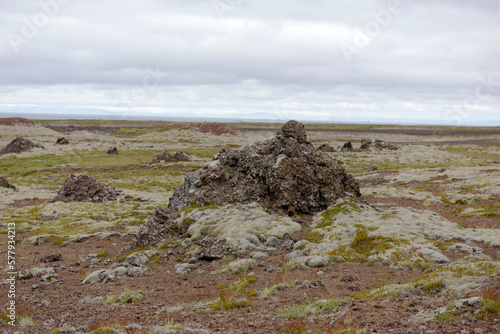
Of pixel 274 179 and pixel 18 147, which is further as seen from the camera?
pixel 18 147

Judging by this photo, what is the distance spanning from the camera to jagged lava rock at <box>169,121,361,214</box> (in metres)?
25.4

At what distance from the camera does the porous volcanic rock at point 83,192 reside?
130ft

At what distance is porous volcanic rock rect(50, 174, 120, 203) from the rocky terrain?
0.17m

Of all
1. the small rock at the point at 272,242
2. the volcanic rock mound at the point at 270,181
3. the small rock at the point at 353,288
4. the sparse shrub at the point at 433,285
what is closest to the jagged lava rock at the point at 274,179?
the volcanic rock mound at the point at 270,181

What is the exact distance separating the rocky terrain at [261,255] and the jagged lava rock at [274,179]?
10cm

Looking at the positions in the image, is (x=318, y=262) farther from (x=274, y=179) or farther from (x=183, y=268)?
(x=274, y=179)

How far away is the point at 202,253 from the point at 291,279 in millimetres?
6136

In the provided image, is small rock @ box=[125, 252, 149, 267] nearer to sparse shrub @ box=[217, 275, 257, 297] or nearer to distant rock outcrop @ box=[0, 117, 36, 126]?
sparse shrub @ box=[217, 275, 257, 297]

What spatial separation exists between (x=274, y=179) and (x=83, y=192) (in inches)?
994

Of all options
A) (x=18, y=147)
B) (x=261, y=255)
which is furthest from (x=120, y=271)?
(x=18, y=147)

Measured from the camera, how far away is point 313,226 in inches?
901

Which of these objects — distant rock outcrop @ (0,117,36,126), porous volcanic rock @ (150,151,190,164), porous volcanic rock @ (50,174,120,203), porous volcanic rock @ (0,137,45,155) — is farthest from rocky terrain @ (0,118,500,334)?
distant rock outcrop @ (0,117,36,126)

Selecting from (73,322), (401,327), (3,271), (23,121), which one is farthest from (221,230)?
(23,121)

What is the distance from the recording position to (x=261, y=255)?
18.7m
